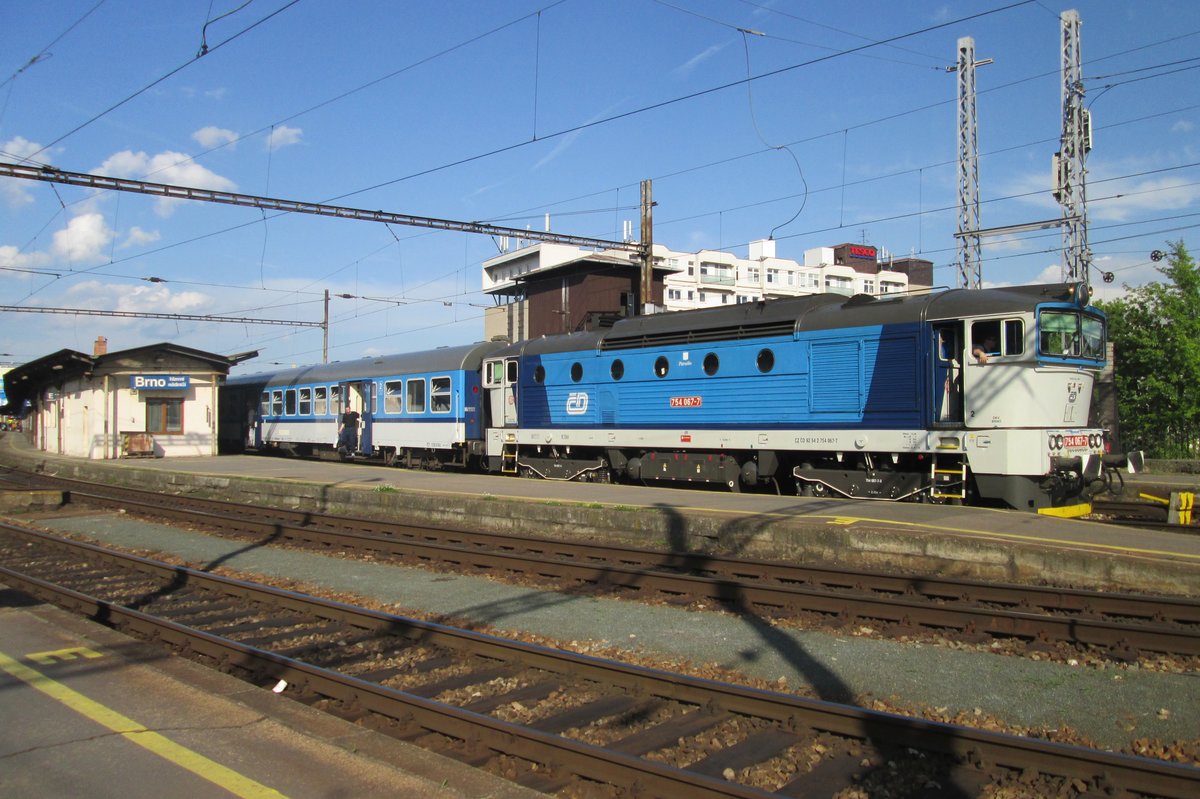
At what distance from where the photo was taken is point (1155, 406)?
2703 centimetres

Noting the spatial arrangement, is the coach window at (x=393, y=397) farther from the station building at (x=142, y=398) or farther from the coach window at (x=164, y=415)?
the coach window at (x=164, y=415)

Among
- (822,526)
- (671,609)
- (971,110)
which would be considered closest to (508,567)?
(671,609)

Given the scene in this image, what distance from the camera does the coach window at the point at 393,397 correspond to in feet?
87.6

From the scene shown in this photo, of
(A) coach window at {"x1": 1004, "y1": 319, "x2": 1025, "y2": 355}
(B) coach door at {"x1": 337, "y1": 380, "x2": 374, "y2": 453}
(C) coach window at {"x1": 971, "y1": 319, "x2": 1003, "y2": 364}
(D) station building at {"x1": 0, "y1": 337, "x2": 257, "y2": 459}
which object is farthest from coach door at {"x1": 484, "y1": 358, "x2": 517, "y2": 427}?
(D) station building at {"x1": 0, "y1": 337, "x2": 257, "y2": 459}

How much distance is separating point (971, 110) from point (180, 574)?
31459 mm

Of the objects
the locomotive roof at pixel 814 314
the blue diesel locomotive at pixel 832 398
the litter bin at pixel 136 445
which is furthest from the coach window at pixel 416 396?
the litter bin at pixel 136 445

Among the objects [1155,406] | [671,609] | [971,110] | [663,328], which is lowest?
[671,609]

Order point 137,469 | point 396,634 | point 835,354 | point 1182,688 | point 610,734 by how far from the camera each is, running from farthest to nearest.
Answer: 1. point 137,469
2. point 835,354
3. point 396,634
4. point 1182,688
5. point 610,734

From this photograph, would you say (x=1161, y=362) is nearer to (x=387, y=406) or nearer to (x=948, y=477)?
(x=948, y=477)

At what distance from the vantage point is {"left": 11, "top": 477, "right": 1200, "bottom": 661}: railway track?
24.8 ft

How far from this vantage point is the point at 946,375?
12.9 meters

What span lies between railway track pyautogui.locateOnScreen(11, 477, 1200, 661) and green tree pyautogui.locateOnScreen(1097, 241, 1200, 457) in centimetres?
2129

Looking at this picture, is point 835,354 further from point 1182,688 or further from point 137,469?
point 137,469

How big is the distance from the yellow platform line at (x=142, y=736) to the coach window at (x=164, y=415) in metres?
27.5
